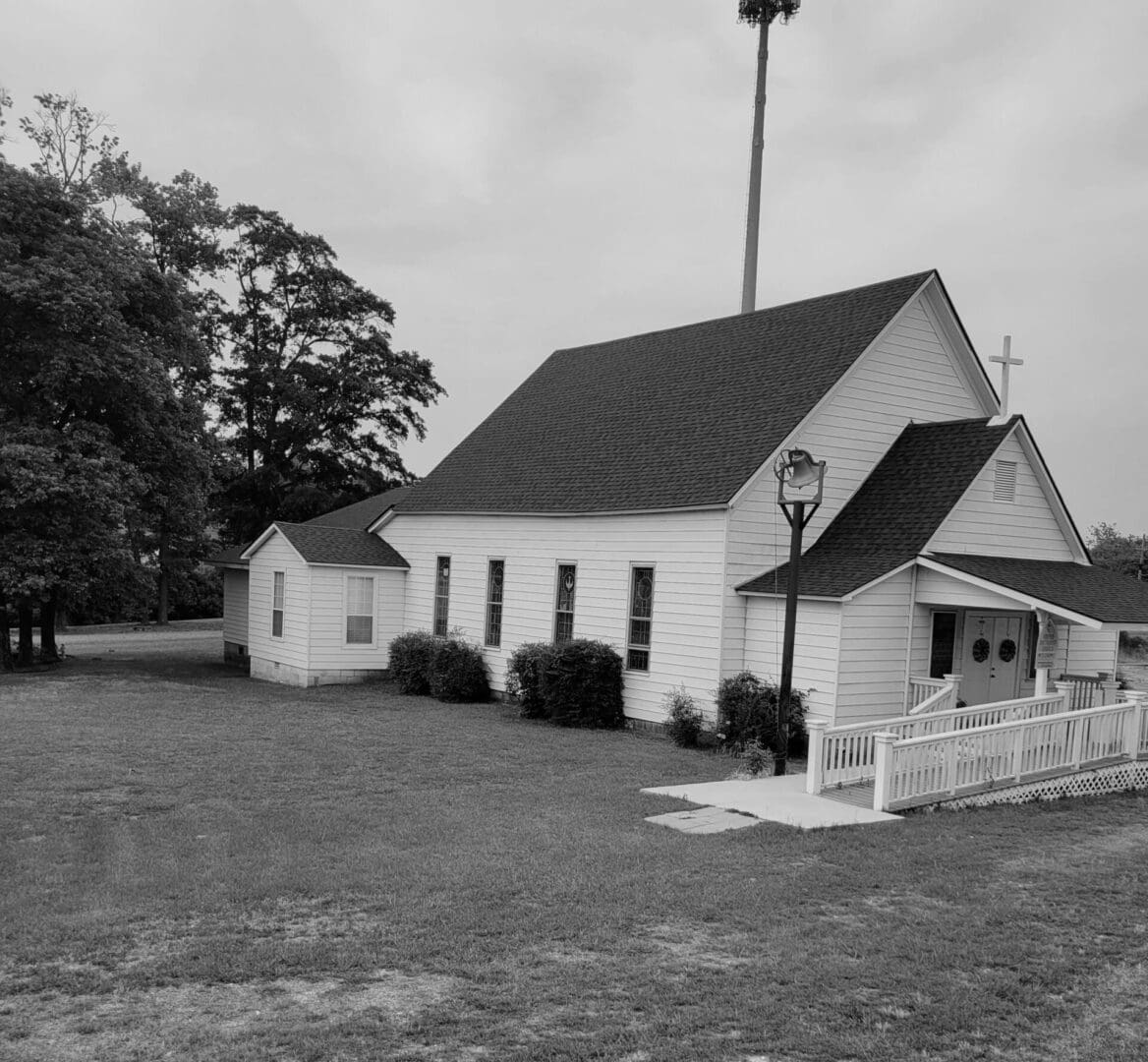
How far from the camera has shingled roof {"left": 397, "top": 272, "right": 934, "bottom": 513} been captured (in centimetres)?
1855

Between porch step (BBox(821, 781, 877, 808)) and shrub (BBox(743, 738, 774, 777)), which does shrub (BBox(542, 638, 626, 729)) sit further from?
porch step (BBox(821, 781, 877, 808))

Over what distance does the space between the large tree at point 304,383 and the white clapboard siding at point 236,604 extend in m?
11.7

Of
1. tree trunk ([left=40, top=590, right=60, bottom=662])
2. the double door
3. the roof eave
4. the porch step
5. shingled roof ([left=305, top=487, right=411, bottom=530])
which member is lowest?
tree trunk ([left=40, top=590, right=60, bottom=662])

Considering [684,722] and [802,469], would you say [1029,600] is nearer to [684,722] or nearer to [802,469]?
[802,469]

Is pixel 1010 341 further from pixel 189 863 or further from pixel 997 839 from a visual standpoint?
pixel 189 863

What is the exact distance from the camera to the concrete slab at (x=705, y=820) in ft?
35.1

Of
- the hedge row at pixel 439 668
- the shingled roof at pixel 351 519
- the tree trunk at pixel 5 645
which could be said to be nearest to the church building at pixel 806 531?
the hedge row at pixel 439 668

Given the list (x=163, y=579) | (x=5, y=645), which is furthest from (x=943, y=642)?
(x=163, y=579)

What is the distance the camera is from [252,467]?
44.3 metres

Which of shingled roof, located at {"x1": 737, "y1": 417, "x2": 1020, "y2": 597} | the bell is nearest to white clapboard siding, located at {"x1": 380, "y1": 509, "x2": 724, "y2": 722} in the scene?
shingled roof, located at {"x1": 737, "y1": 417, "x2": 1020, "y2": 597}

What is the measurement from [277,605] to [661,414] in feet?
36.4

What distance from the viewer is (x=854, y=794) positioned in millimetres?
12625

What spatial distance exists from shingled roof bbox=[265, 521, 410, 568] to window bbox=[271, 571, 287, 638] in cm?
134

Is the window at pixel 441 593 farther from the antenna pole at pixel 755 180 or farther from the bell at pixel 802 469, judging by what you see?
the antenna pole at pixel 755 180
